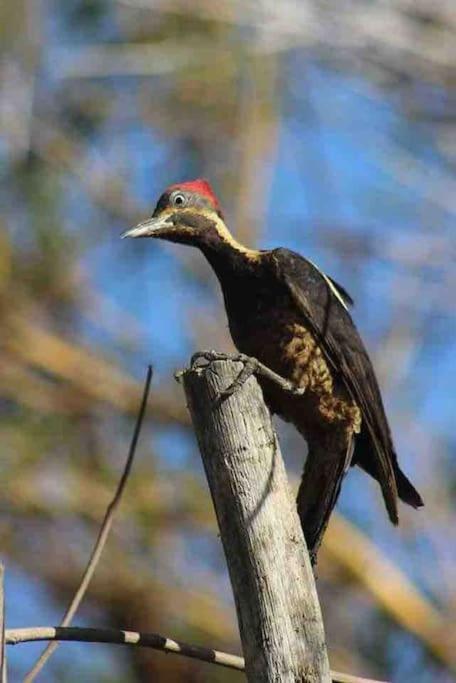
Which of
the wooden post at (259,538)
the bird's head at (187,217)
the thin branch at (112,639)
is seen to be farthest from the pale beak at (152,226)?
the thin branch at (112,639)

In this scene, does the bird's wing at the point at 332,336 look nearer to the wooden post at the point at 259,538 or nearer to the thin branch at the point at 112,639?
the wooden post at the point at 259,538

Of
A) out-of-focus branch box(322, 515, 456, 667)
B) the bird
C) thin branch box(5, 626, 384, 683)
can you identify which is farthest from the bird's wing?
out-of-focus branch box(322, 515, 456, 667)

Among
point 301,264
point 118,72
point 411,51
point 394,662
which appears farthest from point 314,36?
point 394,662

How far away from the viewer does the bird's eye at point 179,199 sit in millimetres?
4203

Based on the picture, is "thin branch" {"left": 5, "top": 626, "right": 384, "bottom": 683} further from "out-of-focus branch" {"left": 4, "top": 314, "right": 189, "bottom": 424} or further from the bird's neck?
"out-of-focus branch" {"left": 4, "top": 314, "right": 189, "bottom": 424}

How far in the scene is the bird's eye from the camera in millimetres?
4203

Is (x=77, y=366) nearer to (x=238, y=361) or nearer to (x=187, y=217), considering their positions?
(x=187, y=217)

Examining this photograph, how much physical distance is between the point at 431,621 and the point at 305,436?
380cm

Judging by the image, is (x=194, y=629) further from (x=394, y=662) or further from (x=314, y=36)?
(x=314, y=36)

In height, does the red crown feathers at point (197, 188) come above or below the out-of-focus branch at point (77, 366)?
below

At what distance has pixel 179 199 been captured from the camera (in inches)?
166

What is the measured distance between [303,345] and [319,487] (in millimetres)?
405

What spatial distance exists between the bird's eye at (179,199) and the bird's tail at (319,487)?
78 cm

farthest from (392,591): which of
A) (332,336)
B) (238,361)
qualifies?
(238,361)
